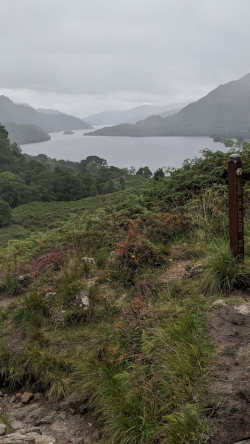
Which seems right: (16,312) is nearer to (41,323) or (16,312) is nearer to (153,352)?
(41,323)

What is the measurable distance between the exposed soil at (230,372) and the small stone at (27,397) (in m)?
2.46

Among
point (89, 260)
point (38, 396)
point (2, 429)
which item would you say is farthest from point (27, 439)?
point (89, 260)

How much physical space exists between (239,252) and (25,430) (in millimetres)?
3466

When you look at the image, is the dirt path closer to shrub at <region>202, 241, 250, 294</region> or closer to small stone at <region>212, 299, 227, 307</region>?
shrub at <region>202, 241, 250, 294</region>

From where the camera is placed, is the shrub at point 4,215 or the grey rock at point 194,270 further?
the shrub at point 4,215

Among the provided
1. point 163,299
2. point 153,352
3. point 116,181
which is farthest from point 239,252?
point 116,181

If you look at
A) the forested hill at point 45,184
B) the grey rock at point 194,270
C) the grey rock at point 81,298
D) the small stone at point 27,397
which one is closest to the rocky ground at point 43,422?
the small stone at point 27,397

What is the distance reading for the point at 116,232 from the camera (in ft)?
29.1

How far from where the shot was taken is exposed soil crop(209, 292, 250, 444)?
2893mm

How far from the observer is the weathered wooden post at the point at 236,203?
487 cm

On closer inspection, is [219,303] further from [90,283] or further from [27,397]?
[27,397]

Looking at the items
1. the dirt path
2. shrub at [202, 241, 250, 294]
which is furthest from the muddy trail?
the dirt path

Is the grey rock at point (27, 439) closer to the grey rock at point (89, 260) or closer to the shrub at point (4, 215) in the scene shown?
the grey rock at point (89, 260)

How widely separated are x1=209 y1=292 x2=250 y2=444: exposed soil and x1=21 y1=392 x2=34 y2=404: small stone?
246 centimetres
